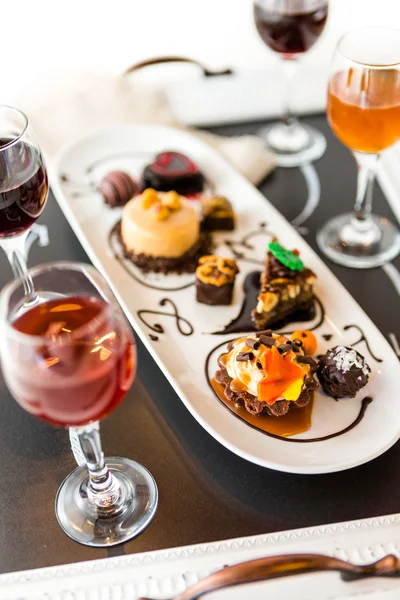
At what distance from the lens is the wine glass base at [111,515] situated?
3.25 ft

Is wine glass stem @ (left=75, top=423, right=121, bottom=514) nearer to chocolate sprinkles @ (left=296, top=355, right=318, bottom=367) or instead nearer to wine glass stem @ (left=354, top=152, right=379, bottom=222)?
chocolate sprinkles @ (left=296, top=355, right=318, bottom=367)

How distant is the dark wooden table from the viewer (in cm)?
99

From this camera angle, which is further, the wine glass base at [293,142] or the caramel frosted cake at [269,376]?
the wine glass base at [293,142]

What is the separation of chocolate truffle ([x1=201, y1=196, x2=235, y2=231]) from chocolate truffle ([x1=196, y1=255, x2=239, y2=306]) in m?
0.15

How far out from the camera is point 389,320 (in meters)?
1.28

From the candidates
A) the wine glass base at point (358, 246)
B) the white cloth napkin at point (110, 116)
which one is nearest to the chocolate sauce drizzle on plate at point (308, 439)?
the wine glass base at point (358, 246)

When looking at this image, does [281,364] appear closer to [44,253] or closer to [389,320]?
[389,320]

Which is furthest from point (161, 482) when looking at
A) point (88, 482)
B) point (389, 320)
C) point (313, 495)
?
point (389, 320)

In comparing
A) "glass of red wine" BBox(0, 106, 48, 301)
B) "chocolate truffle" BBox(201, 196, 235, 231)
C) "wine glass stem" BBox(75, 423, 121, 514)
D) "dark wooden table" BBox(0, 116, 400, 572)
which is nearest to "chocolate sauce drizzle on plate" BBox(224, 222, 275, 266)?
"chocolate truffle" BBox(201, 196, 235, 231)

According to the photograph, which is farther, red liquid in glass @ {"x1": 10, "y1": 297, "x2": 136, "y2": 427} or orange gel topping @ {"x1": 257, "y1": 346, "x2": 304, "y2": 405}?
orange gel topping @ {"x1": 257, "y1": 346, "x2": 304, "y2": 405}

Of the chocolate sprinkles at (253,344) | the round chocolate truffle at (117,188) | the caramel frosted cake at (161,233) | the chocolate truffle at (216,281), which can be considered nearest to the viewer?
the chocolate sprinkles at (253,344)

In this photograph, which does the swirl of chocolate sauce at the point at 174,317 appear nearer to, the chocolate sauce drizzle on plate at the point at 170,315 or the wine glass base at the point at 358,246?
the chocolate sauce drizzle on plate at the point at 170,315

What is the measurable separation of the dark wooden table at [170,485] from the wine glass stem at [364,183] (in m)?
0.54

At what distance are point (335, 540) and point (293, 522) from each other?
2.4 inches
